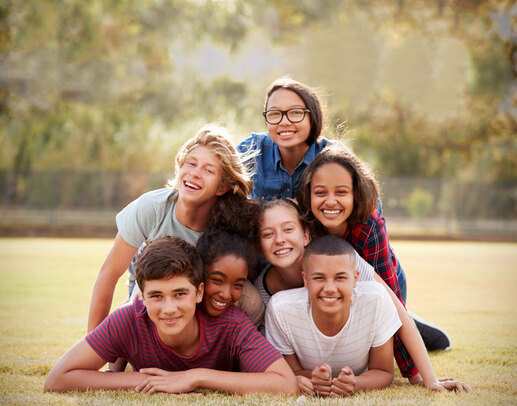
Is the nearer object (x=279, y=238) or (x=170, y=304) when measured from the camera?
(x=170, y=304)

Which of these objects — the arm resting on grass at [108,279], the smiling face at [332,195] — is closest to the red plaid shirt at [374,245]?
the smiling face at [332,195]

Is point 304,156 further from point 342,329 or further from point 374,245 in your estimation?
point 342,329

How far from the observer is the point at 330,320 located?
159 inches

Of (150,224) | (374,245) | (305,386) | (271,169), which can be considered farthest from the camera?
(271,169)

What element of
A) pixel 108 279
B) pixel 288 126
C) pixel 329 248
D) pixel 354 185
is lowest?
pixel 108 279

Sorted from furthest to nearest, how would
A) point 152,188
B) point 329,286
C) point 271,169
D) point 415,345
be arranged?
point 152,188 < point 271,169 < point 415,345 < point 329,286

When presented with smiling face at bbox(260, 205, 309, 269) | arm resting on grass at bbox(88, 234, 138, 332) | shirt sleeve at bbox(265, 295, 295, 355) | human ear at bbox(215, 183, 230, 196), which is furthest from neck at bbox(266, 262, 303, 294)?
arm resting on grass at bbox(88, 234, 138, 332)

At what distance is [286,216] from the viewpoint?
14.6 feet

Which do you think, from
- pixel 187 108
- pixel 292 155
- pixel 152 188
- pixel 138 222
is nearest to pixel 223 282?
pixel 138 222

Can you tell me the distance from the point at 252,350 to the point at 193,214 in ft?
4.08

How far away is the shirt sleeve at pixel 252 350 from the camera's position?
12.6 feet

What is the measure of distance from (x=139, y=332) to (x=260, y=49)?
48.8 metres

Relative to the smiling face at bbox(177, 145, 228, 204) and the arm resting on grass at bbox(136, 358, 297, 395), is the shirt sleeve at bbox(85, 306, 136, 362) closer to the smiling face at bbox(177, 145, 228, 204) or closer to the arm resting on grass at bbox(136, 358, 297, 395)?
the arm resting on grass at bbox(136, 358, 297, 395)

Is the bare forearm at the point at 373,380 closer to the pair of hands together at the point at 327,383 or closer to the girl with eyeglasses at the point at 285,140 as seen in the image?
the pair of hands together at the point at 327,383
